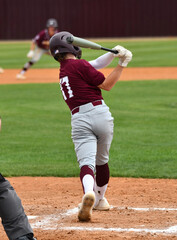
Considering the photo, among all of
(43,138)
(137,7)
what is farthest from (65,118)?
(137,7)

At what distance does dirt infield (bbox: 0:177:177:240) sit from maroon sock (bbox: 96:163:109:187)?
0.98 feet

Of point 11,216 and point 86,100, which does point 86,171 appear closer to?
point 86,100

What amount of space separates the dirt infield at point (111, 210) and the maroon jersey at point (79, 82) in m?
1.13

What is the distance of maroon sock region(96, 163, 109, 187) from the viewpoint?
594 centimetres

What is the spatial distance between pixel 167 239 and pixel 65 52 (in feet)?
6.64

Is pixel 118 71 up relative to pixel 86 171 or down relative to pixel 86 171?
up

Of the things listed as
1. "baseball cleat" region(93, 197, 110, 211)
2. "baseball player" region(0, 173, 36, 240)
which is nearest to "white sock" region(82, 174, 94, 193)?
"baseball cleat" region(93, 197, 110, 211)

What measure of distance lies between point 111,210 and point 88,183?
768 mm

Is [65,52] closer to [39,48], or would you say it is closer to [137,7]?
[39,48]

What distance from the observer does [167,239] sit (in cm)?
485

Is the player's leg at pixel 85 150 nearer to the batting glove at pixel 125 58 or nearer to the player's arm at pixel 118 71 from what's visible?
the player's arm at pixel 118 71

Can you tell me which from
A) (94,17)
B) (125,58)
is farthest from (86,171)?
(94,17)

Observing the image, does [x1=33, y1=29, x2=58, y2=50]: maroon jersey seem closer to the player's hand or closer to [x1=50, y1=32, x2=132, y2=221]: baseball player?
[x1=50, y1=32, x2=132, y2=221]: baseball player

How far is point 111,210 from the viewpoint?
19.7ft
